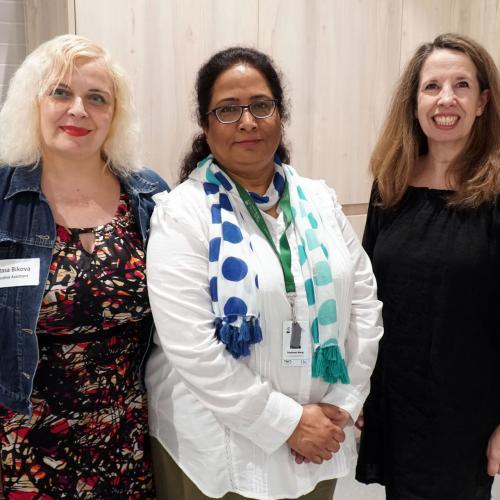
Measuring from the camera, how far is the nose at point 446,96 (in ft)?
5.69

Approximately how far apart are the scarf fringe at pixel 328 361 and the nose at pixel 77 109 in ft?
2.84

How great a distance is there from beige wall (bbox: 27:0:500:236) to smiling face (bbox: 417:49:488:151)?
939 millimetres

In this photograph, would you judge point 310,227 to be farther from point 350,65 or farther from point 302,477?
point 350,65

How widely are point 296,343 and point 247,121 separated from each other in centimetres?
59

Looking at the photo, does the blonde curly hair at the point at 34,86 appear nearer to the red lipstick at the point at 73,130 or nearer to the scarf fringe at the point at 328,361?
the red lipstick at the point at 73,130

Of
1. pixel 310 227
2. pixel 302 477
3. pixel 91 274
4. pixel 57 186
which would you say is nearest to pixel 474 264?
pixel 310 227

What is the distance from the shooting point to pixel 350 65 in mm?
2850

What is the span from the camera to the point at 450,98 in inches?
68.2

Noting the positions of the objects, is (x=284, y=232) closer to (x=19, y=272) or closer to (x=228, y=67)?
(x=228, y=67)

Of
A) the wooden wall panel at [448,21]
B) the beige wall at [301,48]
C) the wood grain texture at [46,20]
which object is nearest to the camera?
the wood grain texture at [46,20]

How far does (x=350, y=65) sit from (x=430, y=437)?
186cm

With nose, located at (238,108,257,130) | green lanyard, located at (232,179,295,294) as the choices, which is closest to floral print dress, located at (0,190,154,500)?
green lanyard, located at (232,179,295,294)

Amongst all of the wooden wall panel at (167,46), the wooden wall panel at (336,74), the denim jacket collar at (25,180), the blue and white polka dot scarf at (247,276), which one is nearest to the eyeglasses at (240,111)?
the blue and white polka dot scarf at (247,276)

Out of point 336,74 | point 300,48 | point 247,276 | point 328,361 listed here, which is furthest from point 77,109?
point 336,74
